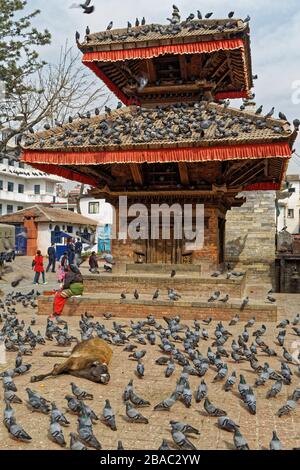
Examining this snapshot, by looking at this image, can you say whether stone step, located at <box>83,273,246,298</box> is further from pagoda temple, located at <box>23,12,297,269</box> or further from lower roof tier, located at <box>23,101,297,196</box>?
lower roof tier, located at <box>23,101,297,196</box>

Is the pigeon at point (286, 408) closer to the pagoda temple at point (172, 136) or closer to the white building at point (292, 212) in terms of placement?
the pagoda temple at point (172, 136)

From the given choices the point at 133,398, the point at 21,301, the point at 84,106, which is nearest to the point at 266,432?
the point at 133,398

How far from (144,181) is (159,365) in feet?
23.4

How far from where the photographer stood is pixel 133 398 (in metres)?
5.69

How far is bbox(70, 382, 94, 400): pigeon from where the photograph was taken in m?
5.72

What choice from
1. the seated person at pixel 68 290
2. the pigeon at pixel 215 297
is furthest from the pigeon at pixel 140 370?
the seated person at pixel 68 290

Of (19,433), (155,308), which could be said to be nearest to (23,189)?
(155,308)

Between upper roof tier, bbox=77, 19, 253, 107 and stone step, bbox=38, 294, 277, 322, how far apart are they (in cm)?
711

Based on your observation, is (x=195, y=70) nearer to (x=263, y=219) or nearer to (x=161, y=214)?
(x=161, y=214)

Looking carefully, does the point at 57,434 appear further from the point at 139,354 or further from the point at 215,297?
the point at 215,297

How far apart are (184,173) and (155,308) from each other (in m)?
4.02

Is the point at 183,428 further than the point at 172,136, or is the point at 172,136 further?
the point at 172,136

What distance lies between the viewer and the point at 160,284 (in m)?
12.7

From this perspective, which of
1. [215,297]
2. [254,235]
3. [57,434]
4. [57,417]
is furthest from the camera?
[254,235]
